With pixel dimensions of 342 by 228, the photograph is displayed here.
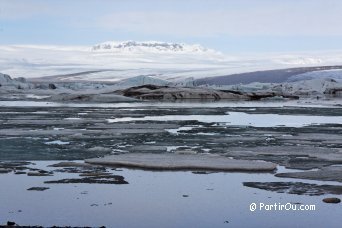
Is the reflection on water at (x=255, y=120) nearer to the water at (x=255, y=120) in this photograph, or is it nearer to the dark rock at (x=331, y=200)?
the water at (x=255, y=120)

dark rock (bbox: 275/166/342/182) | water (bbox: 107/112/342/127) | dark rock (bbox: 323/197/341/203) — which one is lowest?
water (bbox: 107/112/342/127)

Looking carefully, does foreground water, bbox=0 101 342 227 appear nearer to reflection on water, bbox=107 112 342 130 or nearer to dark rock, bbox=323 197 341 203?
dark rock, bbox=323 197 341 203

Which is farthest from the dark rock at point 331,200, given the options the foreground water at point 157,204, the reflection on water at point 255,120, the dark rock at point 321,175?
the reflection on water at point 255,120

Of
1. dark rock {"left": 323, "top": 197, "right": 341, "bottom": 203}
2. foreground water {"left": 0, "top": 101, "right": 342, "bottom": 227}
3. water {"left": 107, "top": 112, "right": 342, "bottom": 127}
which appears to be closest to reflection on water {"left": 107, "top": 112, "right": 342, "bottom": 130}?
water {"left": 107, "top": 112, "right": 342, "bottom": 127}

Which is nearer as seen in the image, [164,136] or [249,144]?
[249,144]

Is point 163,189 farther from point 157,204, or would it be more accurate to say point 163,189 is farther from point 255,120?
point 255,120

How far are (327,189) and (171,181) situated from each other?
1.45 m

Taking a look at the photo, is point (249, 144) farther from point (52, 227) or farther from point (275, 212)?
point (52, 227)

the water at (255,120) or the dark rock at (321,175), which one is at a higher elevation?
the dark rock at (321,175)

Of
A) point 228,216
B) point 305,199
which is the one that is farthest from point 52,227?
point 305,199

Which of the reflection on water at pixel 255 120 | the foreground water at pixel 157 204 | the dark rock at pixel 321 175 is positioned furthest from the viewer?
the reflection on water at pixel 255 120

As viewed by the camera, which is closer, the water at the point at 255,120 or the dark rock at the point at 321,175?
the dark rock at the point at 321,175

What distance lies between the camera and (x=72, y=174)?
20.5 feet

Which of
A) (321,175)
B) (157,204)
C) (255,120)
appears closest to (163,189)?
(157,204)
